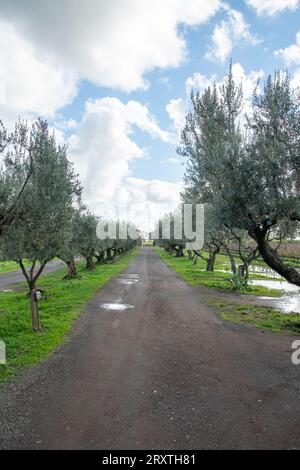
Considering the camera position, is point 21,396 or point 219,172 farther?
point 219,172

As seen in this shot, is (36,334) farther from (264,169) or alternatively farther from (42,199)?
(264,169)

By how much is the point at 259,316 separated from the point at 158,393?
1009 centimetres

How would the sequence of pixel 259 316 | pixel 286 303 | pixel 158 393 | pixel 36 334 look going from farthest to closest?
pixel 286 303, pixel 259 316, pixel 36 334, pixel 158 393

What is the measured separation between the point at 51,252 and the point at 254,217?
9.92 meters

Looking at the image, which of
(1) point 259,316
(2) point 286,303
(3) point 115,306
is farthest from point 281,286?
(3) point 115,306

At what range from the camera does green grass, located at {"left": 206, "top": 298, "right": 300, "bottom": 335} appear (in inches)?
543

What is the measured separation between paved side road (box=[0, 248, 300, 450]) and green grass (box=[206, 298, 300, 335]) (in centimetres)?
130

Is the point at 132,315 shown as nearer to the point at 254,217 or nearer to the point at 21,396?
the point at 254,217

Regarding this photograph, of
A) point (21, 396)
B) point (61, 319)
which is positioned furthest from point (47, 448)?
point (61, 319)

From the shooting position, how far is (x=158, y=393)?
7.34 m

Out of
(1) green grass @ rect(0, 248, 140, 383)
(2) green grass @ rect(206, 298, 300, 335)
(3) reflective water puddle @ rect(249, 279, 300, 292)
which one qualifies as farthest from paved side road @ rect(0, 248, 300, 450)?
(3) reflective water puddle @ rect(249, 279, 300, 292)

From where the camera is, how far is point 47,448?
5.24 meters

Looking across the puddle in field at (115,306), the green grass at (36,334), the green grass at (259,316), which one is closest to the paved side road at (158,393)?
the green grass at (36,334)

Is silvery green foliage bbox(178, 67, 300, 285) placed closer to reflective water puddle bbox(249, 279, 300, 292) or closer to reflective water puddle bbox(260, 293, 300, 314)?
reflective water puddle bbox(260, 293, 300, 314)
